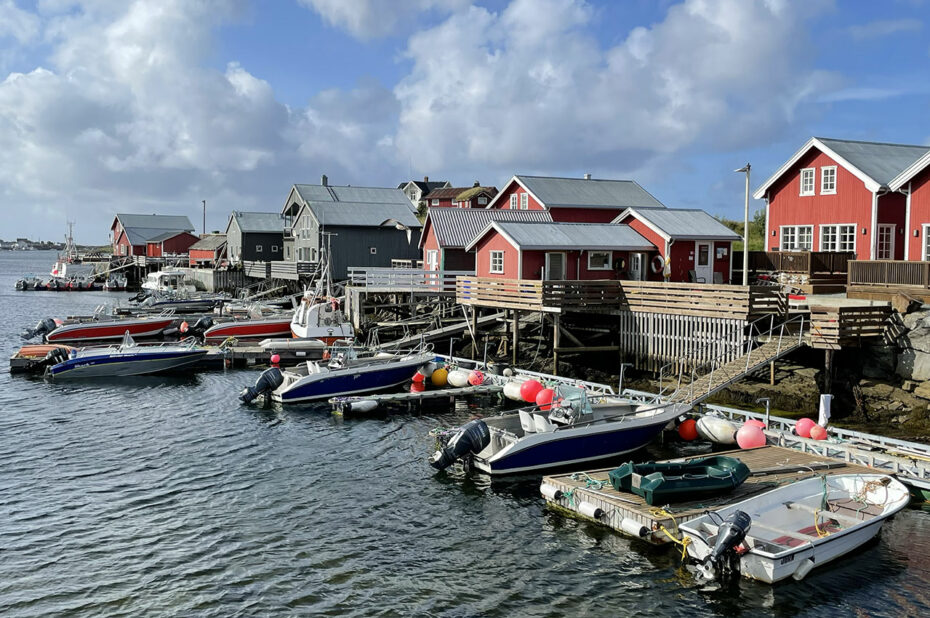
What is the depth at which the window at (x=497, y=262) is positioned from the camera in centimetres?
3648

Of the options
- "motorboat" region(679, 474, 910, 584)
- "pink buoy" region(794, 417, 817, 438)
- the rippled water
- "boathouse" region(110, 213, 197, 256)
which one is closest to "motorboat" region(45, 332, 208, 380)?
the rippled water

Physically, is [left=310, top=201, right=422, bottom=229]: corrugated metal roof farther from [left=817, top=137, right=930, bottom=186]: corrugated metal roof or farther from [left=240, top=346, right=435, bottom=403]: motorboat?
[left=817, top=137, right=930, bottom=186]: corrugated metal roof

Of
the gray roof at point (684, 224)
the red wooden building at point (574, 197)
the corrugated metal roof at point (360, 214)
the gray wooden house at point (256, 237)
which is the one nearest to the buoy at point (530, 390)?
the gray roof at point (684, 224)

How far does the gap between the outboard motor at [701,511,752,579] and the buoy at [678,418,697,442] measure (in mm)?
8157

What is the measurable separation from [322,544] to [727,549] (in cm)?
758

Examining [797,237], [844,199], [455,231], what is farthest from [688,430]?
[455,231]

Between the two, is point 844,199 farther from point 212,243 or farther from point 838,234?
point 212,243

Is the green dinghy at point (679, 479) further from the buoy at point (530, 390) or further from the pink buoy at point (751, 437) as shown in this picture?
the buoy at point (530, 390)

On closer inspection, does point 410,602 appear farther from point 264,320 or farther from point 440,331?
point 264,320

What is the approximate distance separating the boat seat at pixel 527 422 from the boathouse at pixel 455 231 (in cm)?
2573

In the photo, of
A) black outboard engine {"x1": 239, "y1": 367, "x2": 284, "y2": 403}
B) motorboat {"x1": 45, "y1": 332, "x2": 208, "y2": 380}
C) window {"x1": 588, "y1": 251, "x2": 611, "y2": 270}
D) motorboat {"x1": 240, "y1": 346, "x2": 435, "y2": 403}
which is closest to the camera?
motorboat {"x1": 240, "y1": 346, "x2": 435, "y2": 403}

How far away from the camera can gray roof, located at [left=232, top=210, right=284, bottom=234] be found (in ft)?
257

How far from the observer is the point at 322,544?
15.7 m

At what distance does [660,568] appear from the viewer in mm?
14531
